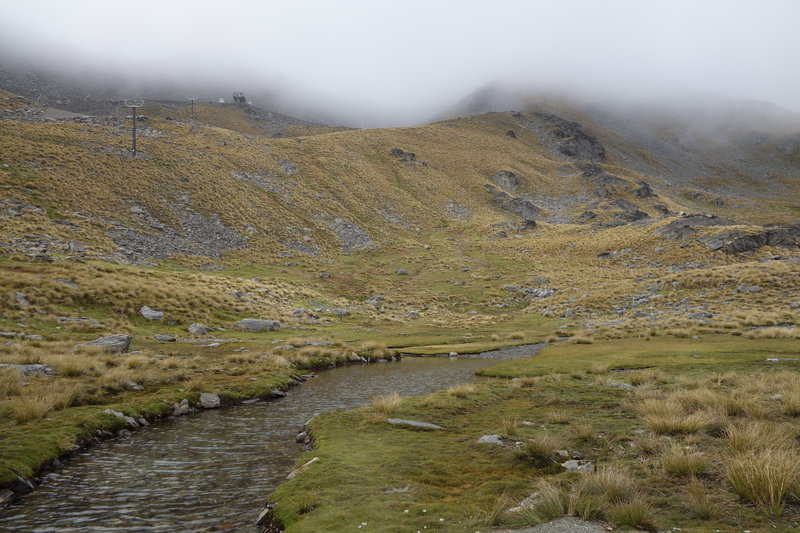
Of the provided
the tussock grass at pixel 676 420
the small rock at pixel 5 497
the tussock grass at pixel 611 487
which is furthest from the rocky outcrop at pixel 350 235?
the tussock grass at pixel 611 487

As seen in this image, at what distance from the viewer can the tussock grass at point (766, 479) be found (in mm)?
6898

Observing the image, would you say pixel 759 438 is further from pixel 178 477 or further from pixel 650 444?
pixel 178 477

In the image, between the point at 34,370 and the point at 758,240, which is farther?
the point at 758,240

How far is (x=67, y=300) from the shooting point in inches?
1592

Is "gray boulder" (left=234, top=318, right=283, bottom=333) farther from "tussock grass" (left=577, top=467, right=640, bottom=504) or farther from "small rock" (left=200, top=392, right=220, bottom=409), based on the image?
"tussock grass" (left=577, top=467, right=640, bottom=504)

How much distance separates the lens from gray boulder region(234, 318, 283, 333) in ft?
155

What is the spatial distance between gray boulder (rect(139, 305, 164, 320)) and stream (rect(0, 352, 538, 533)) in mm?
27148

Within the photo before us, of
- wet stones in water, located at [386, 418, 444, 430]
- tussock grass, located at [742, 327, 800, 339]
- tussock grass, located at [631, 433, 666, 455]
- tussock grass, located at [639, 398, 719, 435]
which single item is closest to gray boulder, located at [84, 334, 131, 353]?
wet stones in water, located at [386, 418, 444, 430]

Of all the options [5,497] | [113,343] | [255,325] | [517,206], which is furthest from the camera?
[517,206]

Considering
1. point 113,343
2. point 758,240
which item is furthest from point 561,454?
point 758,240

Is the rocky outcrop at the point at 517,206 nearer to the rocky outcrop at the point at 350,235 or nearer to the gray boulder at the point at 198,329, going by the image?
the rocky outcrop at the point at 350,235

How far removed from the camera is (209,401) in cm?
2158

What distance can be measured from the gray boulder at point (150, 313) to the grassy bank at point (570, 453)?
32938 mm

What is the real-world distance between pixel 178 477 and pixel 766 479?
14124 millimetres
